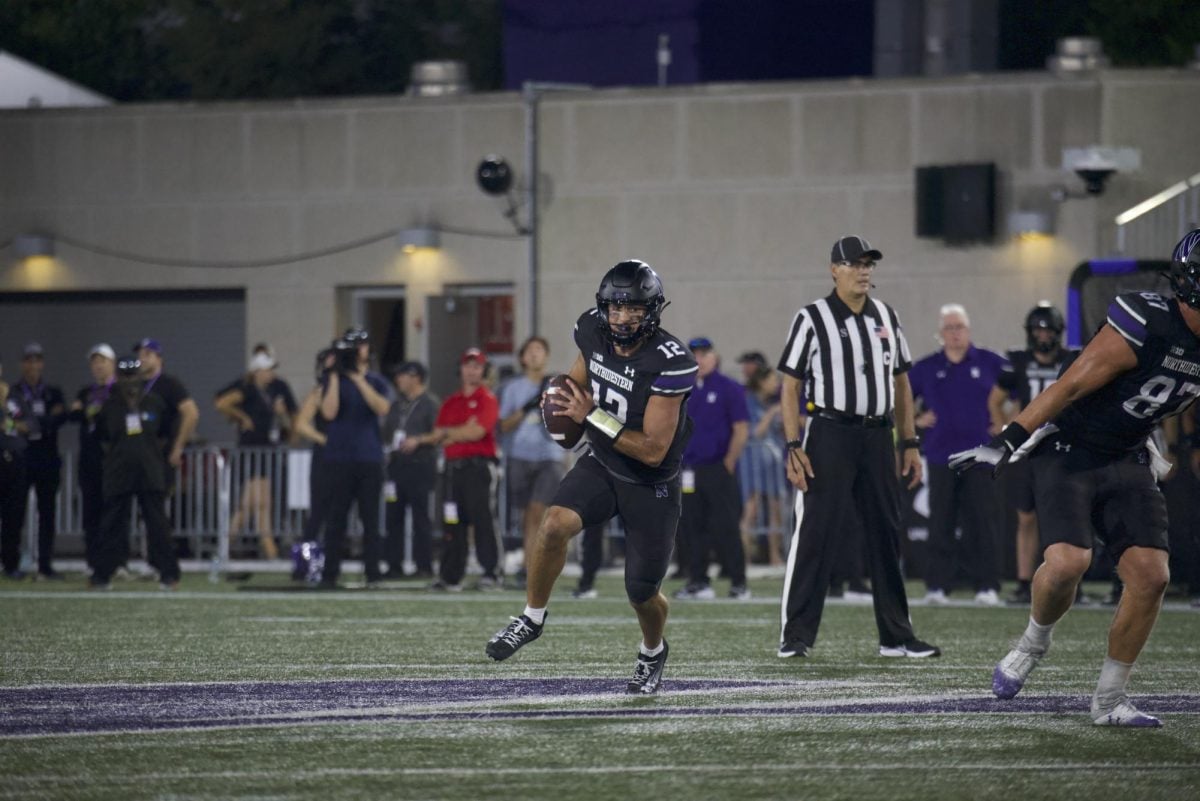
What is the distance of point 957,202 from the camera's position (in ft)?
68.5

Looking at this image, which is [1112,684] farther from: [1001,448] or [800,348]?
[800,348]

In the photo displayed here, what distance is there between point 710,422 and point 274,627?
447cm

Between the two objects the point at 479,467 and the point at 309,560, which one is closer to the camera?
the point at 479,467

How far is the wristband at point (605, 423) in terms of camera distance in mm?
7934

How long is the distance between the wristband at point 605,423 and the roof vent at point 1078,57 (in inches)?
549

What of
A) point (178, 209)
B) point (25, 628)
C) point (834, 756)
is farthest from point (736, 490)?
point (178, 209)

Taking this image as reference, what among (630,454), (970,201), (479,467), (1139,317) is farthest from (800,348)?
(970,201)

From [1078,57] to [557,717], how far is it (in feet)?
49.7

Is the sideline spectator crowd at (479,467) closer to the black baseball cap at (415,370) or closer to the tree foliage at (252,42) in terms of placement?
the black baseball cap at (415,370)

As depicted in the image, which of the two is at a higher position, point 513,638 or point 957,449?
point 957,449

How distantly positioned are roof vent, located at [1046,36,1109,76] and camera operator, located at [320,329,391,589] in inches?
342

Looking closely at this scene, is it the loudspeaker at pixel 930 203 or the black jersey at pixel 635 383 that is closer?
the black jersey at pixel 635 383

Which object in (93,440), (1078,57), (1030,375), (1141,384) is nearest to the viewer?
(1141,384)

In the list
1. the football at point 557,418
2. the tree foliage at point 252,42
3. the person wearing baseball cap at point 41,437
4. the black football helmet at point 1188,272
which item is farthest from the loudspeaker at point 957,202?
the tree foliage at point 252,42
